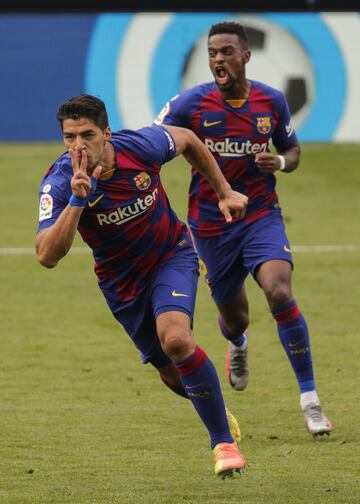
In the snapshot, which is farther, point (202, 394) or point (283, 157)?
point (283, 157)

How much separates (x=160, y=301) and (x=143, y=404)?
2.29 m

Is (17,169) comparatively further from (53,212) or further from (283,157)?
(53,212)

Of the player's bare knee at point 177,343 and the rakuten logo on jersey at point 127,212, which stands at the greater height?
the rakuten logo on jersey at point 127,212

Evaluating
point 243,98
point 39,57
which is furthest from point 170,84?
point 243,98

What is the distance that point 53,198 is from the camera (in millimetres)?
7297

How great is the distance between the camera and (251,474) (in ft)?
25.7

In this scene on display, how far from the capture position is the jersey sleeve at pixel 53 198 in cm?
723

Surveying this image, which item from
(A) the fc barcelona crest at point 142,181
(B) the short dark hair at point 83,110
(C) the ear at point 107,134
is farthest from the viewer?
(A) the fc barcelona crest at point 142,181

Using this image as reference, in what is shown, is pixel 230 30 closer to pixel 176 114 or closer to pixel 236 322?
pixel 176 114

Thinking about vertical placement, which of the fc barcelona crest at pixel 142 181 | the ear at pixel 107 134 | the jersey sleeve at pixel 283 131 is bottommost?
the jersey sleeve at pixel 283 131

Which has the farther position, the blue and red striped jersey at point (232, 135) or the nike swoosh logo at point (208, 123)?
the nike swoosh logo at point (208, 123)

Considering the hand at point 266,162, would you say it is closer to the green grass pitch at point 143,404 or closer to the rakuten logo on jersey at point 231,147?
the rakuten logo on jersey at point 231,147

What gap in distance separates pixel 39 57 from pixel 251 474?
58.2 ft

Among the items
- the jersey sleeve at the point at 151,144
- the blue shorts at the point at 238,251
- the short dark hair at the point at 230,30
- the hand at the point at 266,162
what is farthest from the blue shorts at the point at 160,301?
the short dark hair at the point at 230,30
